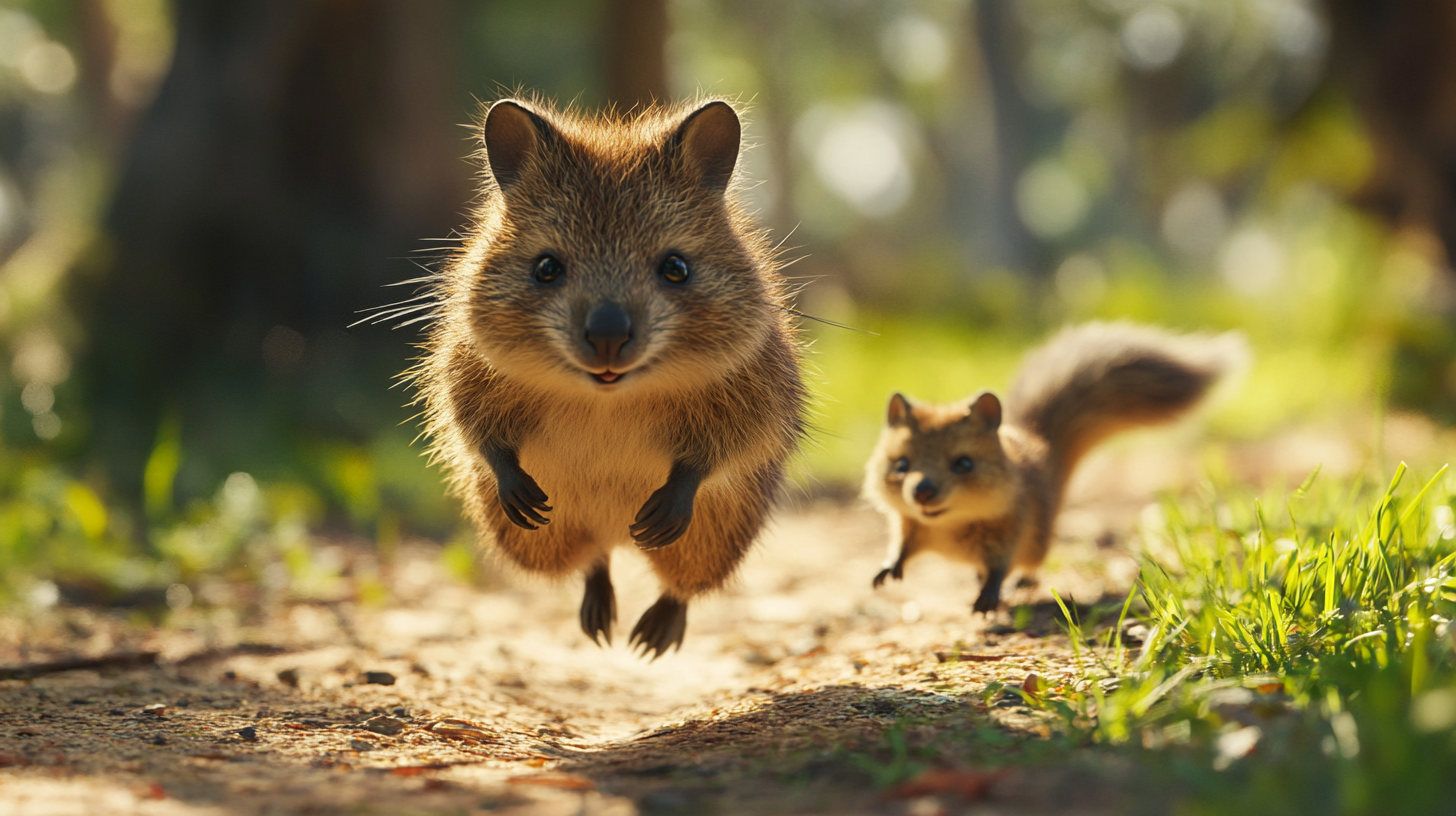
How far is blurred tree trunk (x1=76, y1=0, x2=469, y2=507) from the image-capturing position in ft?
28.7

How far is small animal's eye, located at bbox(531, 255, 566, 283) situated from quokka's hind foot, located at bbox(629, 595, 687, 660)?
1539 millimetres

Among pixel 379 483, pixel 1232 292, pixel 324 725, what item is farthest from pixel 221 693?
pixel 1232 292

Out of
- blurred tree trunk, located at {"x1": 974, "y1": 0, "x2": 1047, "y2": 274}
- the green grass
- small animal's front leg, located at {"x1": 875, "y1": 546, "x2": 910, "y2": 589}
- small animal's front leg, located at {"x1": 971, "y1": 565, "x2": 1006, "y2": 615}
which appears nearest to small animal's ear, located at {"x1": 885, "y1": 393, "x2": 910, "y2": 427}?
small animal's front leg, located at {"x1": 875, "y1": 546, "x2": 910, "y2": 589}

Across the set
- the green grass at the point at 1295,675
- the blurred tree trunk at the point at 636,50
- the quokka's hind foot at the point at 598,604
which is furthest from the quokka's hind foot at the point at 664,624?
the blurred tree trunk at the point at 636,50

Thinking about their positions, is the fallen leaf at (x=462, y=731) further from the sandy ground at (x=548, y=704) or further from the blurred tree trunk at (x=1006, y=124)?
the blurred tree trunk at (x=1006, y=124)

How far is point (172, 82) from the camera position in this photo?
31.7 ft

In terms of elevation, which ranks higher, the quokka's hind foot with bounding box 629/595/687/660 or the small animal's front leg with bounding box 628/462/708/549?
the small animal's front leg with bounding box 628/462/708/549

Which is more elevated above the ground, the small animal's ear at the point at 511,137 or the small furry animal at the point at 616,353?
the small animal's ear at the point at 511,137

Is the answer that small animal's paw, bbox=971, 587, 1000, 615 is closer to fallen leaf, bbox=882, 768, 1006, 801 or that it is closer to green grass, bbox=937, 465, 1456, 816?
green grass, bbox=937, 465, 1456, 816

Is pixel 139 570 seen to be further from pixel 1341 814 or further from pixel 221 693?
pixel 1341 814

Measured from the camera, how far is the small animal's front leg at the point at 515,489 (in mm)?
3957

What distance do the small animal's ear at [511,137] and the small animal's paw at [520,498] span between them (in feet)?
3.70

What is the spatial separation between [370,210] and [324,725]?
754cm

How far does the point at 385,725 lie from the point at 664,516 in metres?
1.16
